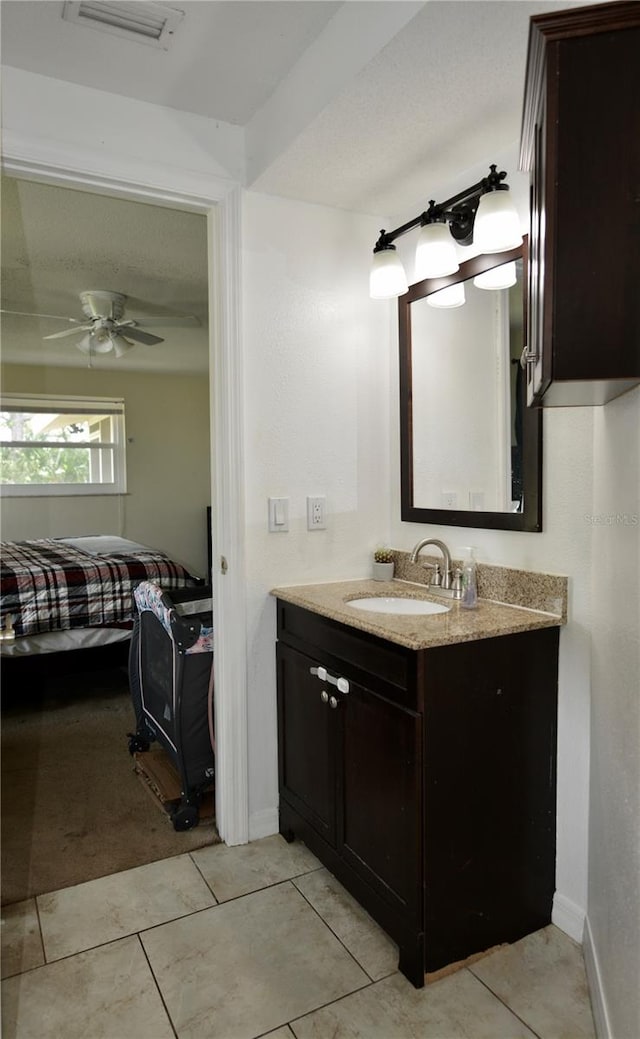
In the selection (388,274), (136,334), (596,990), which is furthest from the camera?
(136,334)

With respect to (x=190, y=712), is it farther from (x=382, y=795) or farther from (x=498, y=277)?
(x=498, y=277)

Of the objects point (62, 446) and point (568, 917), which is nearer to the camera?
point (568, 917)

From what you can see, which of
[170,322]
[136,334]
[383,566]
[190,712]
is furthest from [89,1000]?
[136,334]

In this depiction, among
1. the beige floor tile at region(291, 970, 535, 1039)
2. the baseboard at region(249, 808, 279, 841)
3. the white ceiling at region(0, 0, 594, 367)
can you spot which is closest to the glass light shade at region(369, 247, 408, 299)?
the white ceiling at region(0, 0, 594, 367)

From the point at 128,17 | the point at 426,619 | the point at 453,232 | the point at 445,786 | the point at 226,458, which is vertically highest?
the point at 128,17

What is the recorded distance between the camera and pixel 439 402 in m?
2.23

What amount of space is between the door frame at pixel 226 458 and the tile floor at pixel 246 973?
0.32 meters

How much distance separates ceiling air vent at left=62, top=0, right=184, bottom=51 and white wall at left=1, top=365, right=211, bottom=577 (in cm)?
392

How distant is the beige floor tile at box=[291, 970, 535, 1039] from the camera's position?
4.77 ft

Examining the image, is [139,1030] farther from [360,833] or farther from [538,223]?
[538,223]

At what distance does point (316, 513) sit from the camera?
2.34 metres

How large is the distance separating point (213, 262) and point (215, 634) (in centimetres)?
129

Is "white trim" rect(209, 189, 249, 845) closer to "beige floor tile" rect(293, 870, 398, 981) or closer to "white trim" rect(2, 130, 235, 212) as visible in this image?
"white trim" rect(2, 130, 235, 212)

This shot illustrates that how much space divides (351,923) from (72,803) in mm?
1308
